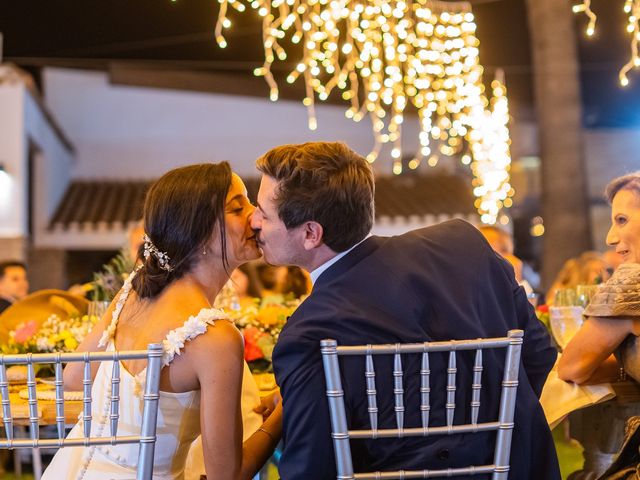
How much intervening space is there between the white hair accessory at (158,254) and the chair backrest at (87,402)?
1.42ft

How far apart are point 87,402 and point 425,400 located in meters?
0.67

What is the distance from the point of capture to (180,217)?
2205mm

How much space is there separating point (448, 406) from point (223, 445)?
1.63ft

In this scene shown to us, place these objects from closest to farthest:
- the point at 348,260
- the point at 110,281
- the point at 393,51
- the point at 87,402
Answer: the point at 87,402
the point at 348,260
the point at 110,281
the point at 393,51

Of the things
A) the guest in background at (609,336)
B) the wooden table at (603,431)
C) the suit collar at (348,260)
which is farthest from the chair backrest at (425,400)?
the wooden table at (603,431)

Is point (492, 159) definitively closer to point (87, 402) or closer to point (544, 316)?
point (544, 316)

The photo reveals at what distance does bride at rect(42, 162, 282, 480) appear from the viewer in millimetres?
2020

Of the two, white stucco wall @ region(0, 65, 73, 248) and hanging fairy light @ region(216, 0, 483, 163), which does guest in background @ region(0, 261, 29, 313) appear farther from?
white stucco wall @ region(0, 65, 73, 248)

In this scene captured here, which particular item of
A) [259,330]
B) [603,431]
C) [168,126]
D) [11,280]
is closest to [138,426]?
[259,330]

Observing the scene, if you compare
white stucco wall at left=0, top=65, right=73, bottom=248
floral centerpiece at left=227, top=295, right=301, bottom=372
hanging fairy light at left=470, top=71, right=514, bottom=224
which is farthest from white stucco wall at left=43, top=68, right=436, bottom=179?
floral centerpiece at left=227, top=295, right=301, bottom=372

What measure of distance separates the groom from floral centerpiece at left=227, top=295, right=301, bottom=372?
0.94 m

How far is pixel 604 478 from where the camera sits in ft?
7.84

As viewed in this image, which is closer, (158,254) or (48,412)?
(158,254)

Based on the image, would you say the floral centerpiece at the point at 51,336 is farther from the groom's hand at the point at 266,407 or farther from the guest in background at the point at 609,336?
the guest in background at the point at 609,336
